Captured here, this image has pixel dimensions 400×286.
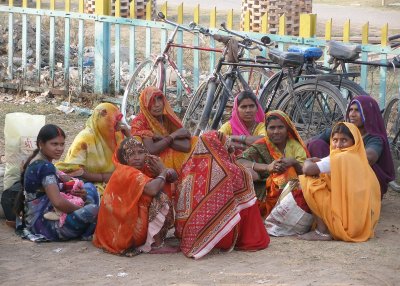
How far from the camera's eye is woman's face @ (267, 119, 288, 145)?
282 inches

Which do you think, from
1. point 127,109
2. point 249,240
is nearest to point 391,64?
point 249,240

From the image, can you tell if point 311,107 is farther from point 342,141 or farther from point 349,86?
point 342,141

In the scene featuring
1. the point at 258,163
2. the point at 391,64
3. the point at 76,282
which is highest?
the point at 391,64

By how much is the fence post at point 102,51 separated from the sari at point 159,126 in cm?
408

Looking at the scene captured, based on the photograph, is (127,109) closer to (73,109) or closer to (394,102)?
(73,109)

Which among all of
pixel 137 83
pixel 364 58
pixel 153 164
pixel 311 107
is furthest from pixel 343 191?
pixel 137 83

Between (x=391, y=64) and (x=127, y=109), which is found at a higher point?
(x=391, y=64)

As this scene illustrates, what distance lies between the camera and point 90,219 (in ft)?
21.9

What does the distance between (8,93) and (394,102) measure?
226 inches

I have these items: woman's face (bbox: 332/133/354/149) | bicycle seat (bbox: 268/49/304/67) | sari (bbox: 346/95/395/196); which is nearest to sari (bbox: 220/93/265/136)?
sari (bbox: 346/95/395/196)

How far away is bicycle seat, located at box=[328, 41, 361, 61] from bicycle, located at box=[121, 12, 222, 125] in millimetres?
1527

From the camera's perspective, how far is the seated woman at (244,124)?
7590mm

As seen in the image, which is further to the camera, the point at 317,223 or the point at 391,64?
the point at 391,64

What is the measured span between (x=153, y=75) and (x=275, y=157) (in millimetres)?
3606
